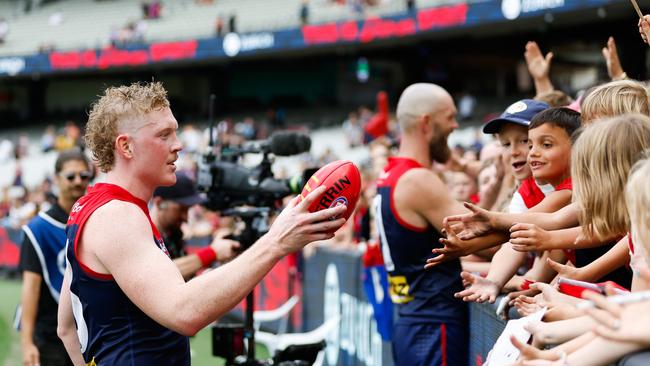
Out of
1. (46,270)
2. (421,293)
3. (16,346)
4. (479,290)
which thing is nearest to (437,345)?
(421,293)

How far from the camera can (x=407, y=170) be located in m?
4.48

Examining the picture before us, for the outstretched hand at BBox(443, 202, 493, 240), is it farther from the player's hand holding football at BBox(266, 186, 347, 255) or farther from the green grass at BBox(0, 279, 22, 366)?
the green grass at BBox(0, 279, 22, 366)

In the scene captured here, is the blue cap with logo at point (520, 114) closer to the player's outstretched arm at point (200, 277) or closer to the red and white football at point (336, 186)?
the red and white football at point (336, 186)

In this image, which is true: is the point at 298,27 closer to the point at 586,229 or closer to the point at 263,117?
the point at 263,117

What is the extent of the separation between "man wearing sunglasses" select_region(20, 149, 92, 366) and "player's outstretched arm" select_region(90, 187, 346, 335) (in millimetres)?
2462

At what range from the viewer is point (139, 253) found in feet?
9.17

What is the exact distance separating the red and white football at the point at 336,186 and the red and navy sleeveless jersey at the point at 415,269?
63.8 inches

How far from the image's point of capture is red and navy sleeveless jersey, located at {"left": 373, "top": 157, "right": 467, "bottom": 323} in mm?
4418

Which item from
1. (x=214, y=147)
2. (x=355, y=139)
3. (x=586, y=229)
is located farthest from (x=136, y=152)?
(x=355, y=139)

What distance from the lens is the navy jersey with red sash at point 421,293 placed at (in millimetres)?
4398

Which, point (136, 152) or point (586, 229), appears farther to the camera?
point (136, 152)

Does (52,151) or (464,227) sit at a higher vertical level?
(464,227)

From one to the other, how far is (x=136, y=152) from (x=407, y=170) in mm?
1792

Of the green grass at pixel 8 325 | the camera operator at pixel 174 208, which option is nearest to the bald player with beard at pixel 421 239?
the camera operator at pixel 174 208
